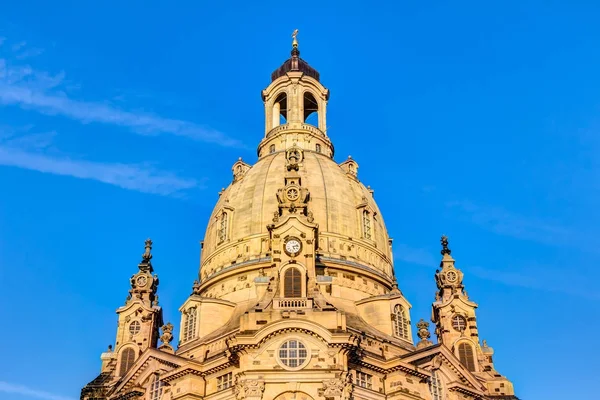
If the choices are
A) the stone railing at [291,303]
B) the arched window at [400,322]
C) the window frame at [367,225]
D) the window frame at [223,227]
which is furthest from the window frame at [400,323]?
the window frame at [223,227]

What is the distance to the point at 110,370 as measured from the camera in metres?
71.9

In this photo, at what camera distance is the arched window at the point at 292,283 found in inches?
2260

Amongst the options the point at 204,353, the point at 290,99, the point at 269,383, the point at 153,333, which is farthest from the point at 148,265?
the point at 269,383

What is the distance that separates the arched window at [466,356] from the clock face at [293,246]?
21297 millimetres

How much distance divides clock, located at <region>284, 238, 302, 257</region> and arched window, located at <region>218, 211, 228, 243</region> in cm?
1362

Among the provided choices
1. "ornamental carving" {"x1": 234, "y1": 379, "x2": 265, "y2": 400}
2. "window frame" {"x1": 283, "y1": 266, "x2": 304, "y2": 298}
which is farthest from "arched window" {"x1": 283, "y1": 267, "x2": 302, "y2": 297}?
"ornamental carving" {"x1": 234, "y1": 379, "x2": 265, "y2": 400}

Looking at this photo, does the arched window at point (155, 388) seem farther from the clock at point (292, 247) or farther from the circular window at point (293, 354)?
the clock at point (292, 247)

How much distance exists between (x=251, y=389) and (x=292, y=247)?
43.8ft

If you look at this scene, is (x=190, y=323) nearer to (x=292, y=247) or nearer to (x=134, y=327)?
(x=134, y=327)

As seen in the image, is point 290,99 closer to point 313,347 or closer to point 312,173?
point 312,173

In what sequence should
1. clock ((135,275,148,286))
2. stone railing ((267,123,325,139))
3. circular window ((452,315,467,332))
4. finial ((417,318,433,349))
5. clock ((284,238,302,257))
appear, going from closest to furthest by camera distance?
1. clock ((284,238,302,257))
2. finial ((417,318,433,349))
3. circular window ((452,315,467,332))
4. clock ((135,275,148,286))
5. stone railing ((267,123,325,139))

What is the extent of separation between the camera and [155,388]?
197 feet

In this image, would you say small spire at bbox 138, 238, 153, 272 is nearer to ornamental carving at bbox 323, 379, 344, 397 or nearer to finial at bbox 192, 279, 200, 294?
finial at bbox 192, 279, 200, 294

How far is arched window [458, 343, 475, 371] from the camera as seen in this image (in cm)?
6869
